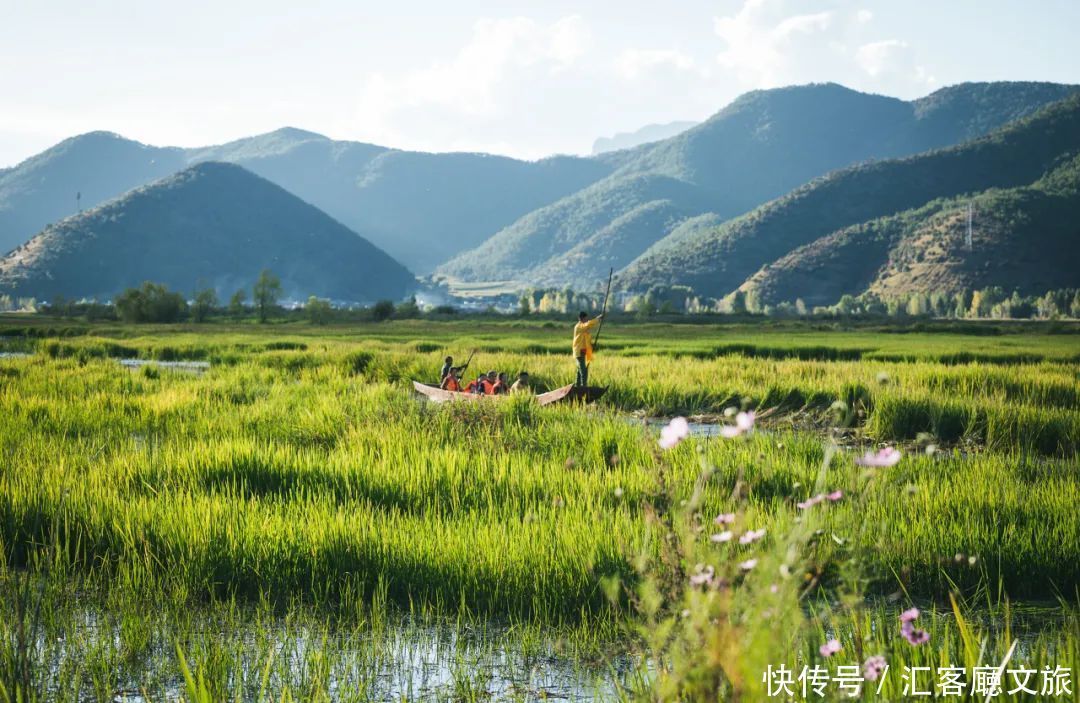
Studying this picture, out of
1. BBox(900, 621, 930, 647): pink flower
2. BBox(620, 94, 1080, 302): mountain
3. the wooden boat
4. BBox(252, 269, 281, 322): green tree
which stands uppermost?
BBox(620, 94, 1080, 302): mountain

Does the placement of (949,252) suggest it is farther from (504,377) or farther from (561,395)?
(561,395)

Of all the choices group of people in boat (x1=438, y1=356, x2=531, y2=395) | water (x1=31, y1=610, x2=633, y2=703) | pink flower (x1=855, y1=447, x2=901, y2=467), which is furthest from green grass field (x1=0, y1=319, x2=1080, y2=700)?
group of people in boat (x1=438, y1=356, x2=531, y2=395)

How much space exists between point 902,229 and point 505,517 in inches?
5963

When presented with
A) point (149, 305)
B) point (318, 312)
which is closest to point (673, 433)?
point (318, 312)

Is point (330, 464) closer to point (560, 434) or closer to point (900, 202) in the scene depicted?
point (560, 434)

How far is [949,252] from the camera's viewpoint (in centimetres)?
12731

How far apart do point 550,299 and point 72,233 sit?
106700 millimetres

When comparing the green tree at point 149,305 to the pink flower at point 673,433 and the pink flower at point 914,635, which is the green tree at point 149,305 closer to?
the pink flower at point 673,433

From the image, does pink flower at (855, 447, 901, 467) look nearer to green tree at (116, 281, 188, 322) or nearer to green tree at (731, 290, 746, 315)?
green tree at (116, 281, 188, 322)

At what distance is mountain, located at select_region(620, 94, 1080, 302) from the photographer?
4995 inches

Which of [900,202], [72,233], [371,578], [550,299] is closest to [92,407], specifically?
[371,578]

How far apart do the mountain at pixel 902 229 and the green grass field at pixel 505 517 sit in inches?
4882

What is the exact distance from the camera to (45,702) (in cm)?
383

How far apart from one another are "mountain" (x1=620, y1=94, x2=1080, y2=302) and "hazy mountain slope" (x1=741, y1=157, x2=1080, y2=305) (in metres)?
0.20
